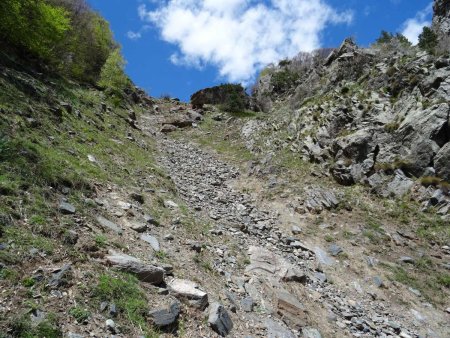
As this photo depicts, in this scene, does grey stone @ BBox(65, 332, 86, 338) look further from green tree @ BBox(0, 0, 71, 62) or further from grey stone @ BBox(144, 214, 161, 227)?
green tree @ BBox(0, 0, 71, 62)

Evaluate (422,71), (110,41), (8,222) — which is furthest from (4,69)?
(110,41)

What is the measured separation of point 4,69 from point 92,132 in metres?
5.72

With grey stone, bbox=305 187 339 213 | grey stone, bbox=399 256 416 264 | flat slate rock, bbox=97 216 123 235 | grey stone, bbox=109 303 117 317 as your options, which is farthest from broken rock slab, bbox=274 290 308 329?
grey stone, bbox=305 187 339 213

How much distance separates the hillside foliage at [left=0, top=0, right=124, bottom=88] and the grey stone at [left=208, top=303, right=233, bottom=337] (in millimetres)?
25136

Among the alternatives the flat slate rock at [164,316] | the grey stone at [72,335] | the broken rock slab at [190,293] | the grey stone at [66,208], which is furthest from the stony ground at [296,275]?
the grey stone at [66,208]

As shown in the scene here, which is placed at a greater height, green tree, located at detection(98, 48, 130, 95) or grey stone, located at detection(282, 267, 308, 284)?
green tree, located at detection(98, 48, 130, 95)

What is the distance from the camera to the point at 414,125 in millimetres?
19625

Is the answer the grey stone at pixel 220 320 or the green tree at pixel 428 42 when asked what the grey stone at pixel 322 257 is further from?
the green tree at pixel 428 42

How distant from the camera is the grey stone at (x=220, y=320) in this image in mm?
7614

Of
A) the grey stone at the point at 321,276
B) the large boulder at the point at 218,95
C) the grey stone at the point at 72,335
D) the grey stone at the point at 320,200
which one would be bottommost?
the grey stone at the point at 72,335

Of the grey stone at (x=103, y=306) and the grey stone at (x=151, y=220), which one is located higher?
the grey stone at (x=151, y=220)

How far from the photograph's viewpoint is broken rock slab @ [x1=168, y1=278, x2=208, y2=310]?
26.4ft

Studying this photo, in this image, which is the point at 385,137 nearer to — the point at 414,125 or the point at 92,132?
the point at 414,125

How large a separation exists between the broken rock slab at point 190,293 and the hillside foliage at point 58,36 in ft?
79.0
